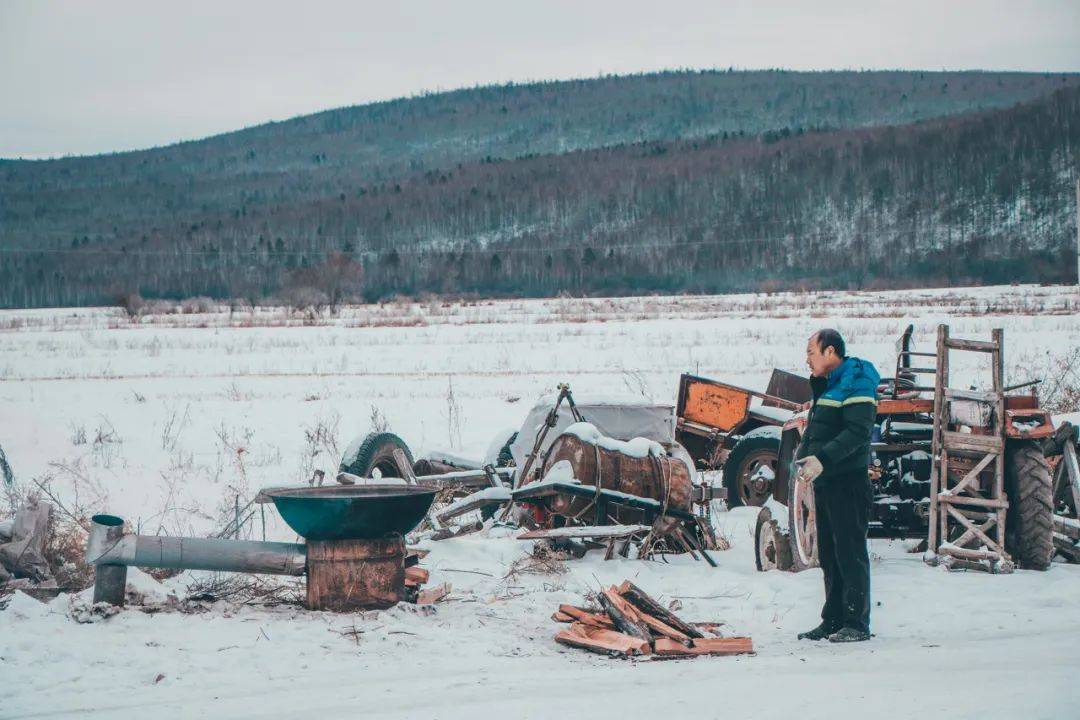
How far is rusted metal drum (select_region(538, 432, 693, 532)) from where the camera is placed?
943 cm

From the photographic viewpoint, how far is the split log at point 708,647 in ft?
22.2

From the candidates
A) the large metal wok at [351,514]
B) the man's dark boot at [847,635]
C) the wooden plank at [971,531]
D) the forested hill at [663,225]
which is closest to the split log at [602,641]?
the man's dark boot at [847,635]

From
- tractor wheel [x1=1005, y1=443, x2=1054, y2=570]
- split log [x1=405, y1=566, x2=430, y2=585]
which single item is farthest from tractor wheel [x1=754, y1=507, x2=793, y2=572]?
split log [x1=405, y1=566, x2=430, y2=585]

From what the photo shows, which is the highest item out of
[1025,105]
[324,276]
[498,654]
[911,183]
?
[1025,105]

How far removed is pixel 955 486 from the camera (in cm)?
919

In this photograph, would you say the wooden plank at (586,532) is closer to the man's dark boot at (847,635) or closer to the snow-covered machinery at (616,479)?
the snow-covered machinery at (616,479)

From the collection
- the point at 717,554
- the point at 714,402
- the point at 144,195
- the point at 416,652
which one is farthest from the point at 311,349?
the point at 144,195

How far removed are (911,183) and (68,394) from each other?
385 feet

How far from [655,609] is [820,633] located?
3.56ft

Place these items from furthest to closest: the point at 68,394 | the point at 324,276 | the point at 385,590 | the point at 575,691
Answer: the point at 324,276 < the point at 68,394 < the point at 385,590 < the point at 575,691

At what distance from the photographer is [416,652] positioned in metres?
6.83

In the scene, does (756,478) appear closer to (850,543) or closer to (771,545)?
(771,545)

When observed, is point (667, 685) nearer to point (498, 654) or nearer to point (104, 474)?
point (498, 654)

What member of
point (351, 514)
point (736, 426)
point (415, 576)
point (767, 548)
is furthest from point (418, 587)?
point (736, 426)
